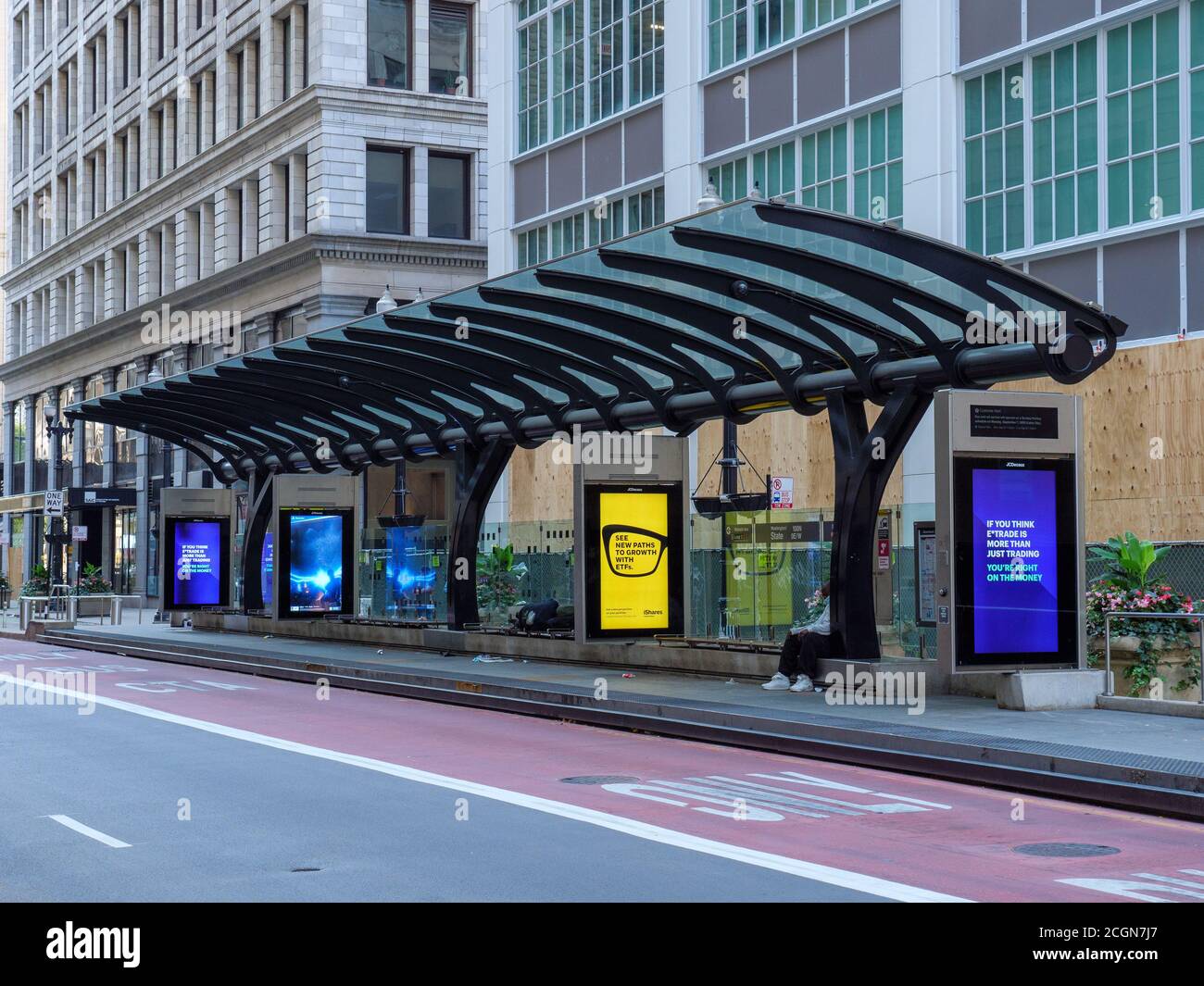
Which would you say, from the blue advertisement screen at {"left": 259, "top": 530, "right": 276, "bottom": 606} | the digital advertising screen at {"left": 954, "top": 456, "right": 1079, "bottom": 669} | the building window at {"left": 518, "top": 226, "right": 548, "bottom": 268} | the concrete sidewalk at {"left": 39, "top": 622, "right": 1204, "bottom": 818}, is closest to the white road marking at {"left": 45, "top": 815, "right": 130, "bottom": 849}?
the concrete sidewalk at {"left": 39, "top": 622, "right": 1204, "bottom": 818}

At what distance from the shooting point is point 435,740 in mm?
16203

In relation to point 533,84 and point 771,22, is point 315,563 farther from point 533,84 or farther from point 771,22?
point 533,84

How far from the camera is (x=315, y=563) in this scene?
32469 millimetres

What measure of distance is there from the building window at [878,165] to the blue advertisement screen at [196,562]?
17564mm

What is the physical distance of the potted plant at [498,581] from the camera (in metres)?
29.5

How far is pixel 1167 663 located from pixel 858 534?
3697 mm

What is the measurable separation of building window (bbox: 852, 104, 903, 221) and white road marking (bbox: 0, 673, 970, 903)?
651 inches

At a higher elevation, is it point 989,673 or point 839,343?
point 839,343

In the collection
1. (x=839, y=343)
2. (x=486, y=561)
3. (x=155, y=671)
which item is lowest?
(x=155, y=671)

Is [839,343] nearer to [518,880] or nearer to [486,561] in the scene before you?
[518,880]

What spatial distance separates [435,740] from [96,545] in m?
58.2

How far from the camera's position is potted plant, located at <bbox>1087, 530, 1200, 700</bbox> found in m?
16.6

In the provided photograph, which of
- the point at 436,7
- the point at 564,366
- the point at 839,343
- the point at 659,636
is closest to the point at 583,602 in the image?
the point at 659,636

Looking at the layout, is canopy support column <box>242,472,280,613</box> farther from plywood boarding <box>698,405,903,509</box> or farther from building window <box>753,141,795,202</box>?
building window <box>753,141,795,202</box>
